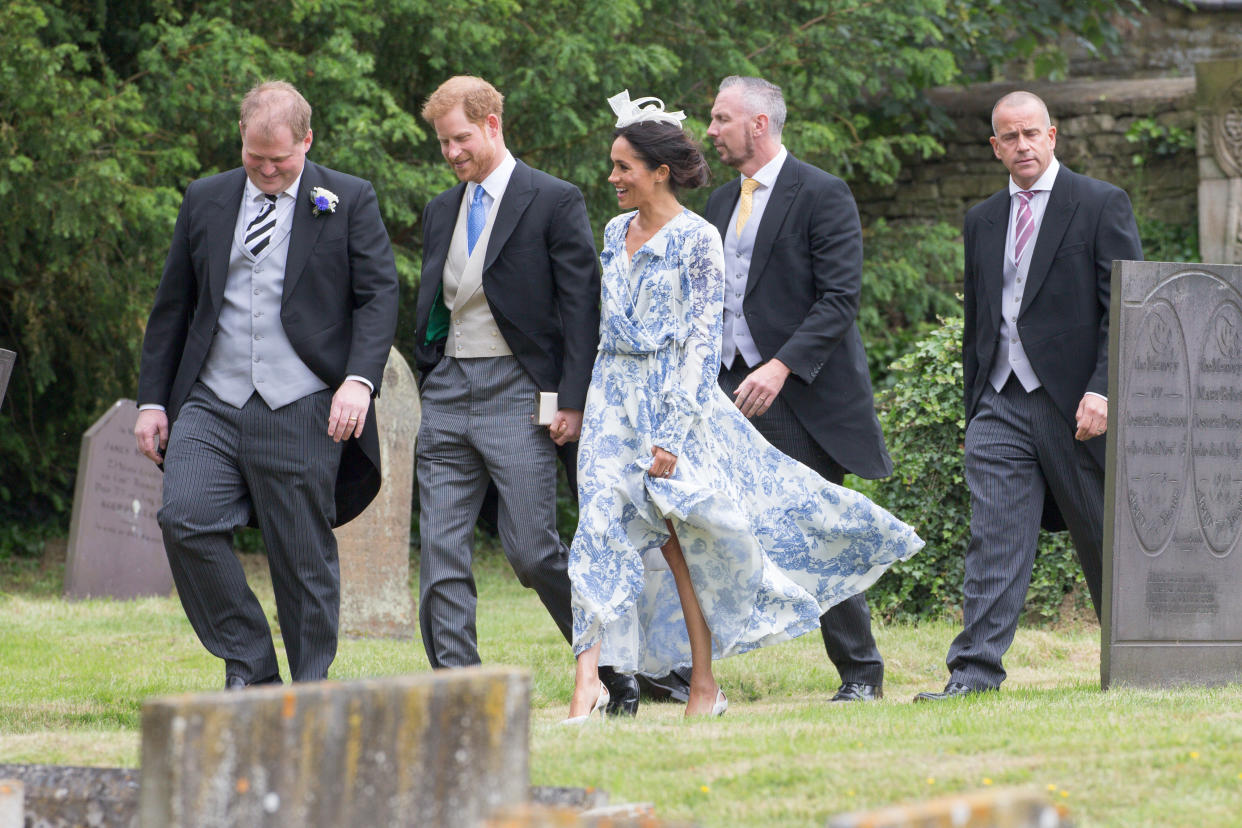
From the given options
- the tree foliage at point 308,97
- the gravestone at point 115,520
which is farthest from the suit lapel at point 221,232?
the gravestone at point 115,520

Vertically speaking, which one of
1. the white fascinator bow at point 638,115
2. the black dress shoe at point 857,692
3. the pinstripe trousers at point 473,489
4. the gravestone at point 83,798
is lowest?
the black dress shoe at point 857,692

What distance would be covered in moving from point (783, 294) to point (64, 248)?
696cm

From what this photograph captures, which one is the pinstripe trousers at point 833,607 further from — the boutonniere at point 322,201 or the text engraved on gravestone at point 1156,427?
the boutonniere at point 322,201

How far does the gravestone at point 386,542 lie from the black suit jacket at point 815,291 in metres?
3.51

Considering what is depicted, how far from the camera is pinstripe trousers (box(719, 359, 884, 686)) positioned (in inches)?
235

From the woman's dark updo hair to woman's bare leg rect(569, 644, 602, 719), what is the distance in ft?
5.24

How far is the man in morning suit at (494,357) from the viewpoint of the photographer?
5.41 m

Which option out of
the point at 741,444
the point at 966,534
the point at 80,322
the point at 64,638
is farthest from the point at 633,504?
the point at 80,322

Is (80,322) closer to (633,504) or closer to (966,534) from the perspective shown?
(966,534)

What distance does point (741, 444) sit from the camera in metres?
5.56

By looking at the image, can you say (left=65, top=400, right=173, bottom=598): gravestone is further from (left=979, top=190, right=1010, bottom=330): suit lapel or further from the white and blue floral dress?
(left=979, top=190, right=1010, bottom=330): suit lapel

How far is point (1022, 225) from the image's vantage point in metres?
5.93

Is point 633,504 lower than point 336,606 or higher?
higher

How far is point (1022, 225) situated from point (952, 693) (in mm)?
1739
